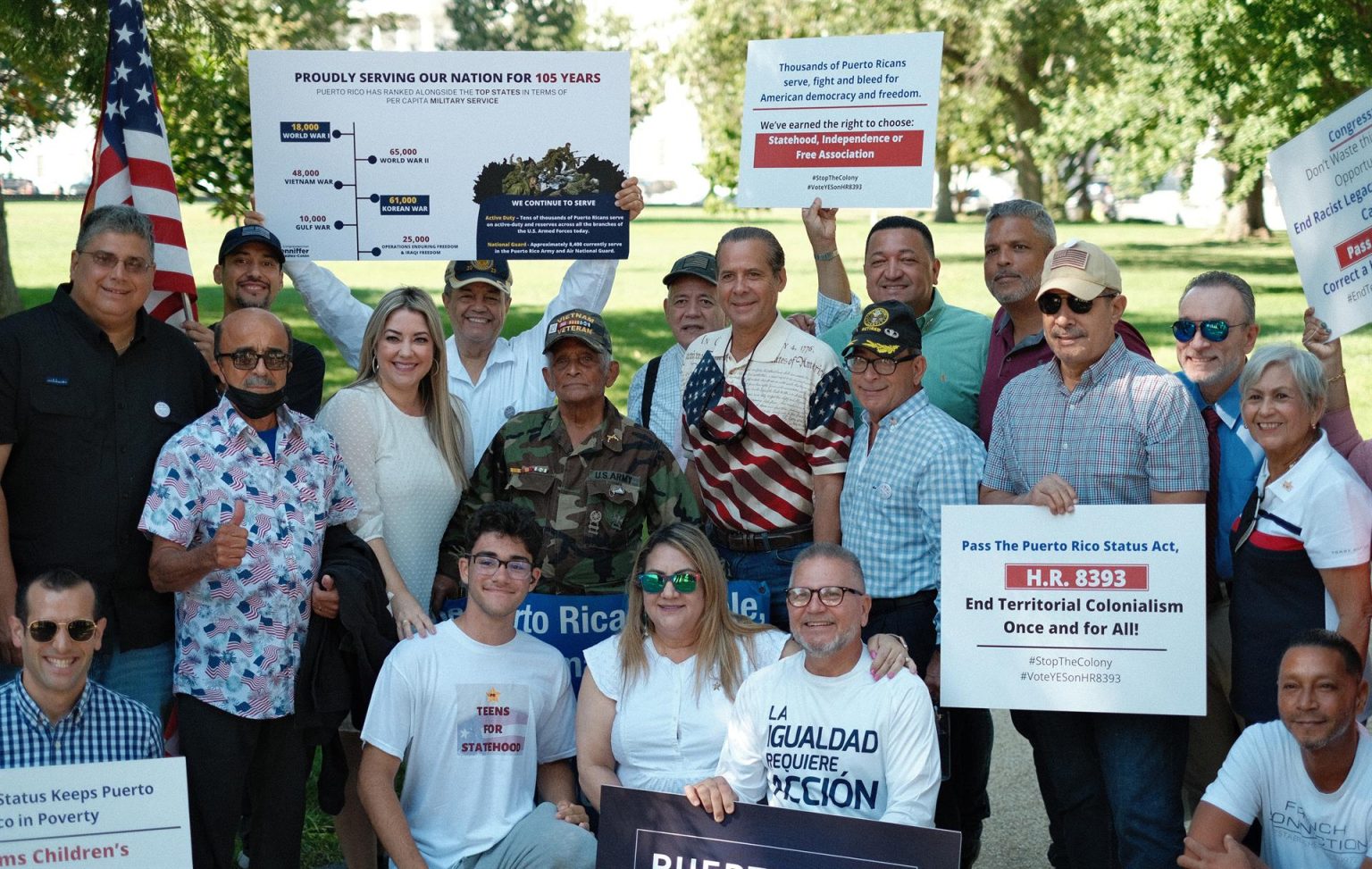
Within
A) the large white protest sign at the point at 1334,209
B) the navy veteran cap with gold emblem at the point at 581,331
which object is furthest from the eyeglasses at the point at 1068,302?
the navy veteran cap with gold emblem at the point at 581,331

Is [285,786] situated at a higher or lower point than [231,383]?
lower

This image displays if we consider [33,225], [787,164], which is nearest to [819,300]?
[787,164]

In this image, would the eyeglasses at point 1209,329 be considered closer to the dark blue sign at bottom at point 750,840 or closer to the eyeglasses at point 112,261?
the dark blue sign at bottom at point 750,840

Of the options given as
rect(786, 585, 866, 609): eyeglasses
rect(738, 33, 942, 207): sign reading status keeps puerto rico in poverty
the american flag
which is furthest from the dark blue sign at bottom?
the american flag

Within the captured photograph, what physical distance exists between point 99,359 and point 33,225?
110ft


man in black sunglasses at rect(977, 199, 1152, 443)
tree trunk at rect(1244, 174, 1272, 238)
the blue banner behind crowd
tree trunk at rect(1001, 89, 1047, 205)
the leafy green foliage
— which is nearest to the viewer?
the blue banner behind crowd

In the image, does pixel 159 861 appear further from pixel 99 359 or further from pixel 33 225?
pixel 33 225

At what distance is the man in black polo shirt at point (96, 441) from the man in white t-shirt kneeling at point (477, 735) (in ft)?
2.94

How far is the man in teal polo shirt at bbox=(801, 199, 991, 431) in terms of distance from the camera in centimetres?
627

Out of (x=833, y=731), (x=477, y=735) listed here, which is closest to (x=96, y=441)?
(x=477, y=735)

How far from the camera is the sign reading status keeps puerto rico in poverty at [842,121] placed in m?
6.53

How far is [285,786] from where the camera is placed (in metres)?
5.24

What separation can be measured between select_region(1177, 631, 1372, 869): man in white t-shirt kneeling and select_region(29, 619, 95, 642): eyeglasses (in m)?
3.63

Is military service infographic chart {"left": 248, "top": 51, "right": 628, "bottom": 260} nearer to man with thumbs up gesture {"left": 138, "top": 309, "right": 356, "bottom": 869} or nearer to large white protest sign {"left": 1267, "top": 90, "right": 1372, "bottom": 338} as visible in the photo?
man with thumbs up gesture {"left": 138, "top": 309, "right": 356, "bottom": 869}
